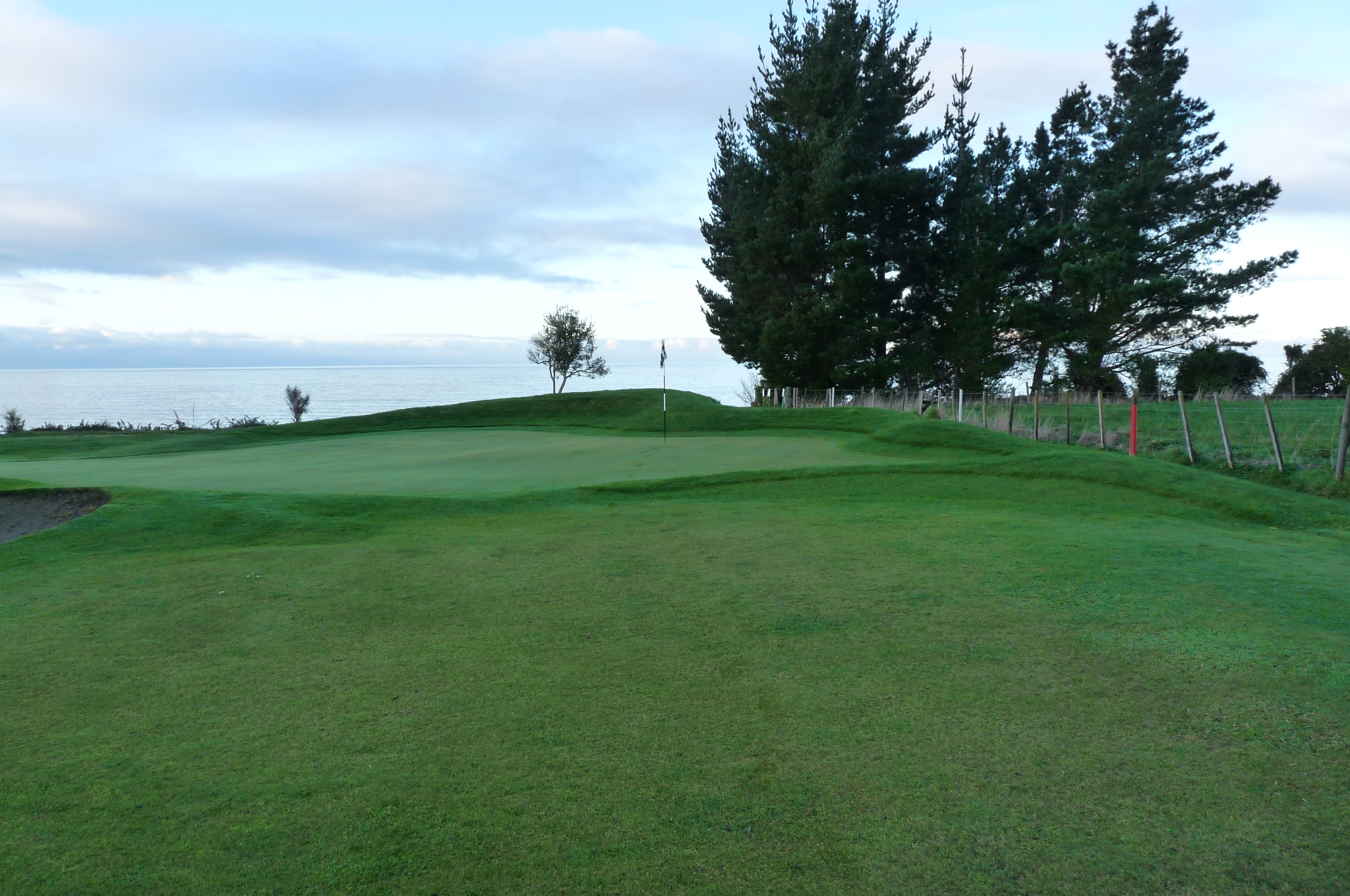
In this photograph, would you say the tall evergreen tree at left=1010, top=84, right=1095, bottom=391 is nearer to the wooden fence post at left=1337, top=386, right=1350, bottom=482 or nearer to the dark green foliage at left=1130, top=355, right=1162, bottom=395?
the dark green foliage at left=1130, top=355, right=1162, bottom=395

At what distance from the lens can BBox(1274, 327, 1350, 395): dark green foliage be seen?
31.9 meters

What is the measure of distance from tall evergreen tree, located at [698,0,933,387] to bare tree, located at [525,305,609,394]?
60.6 feet

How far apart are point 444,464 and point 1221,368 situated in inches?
1276

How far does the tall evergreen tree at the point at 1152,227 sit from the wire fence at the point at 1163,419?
3065 mm

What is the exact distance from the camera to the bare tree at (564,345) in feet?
169

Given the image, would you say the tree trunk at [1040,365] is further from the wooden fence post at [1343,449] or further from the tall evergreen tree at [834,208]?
the wooden fence post at [1343,449]

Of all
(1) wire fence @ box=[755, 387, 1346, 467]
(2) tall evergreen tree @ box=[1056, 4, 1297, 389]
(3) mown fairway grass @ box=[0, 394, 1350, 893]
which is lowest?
(3) mown fairway grass @ box=[0, 394, 1350, 893]

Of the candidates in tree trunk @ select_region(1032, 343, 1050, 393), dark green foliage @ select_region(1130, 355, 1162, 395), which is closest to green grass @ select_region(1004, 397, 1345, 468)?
dark green foliage @ select_region(1130, 355, 1162, 395)

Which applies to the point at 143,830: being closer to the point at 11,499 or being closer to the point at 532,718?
the point at 532,718

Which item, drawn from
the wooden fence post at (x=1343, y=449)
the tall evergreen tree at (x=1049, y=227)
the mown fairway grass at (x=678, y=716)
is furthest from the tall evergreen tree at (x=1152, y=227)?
the mown fairway grass at (x=678, y=716)

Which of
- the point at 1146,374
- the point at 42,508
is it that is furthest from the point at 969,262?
the point at 42,508

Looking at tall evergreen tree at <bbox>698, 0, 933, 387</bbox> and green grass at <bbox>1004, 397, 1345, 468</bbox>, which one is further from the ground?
tall evergreen tree at <bbox>698, 0, 933, 387</bbox>

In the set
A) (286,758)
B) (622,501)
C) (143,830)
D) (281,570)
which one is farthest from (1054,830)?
(622,501)

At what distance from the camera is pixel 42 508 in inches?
356
